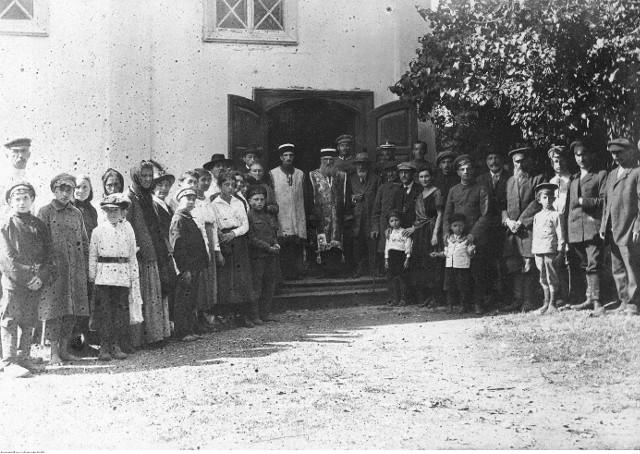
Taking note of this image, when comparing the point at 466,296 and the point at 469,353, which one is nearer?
the point at 469,353

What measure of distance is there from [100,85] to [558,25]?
20.6 ft

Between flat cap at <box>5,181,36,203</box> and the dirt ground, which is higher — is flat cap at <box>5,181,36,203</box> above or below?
above

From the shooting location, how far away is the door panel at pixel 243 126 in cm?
1109

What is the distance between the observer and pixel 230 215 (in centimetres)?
872

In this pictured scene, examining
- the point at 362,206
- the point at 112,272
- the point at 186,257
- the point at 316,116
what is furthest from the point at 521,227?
the point at 316,116

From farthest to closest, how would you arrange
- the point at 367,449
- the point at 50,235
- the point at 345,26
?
the point at 345,26 → the point at 50,235 → the point at 367,449

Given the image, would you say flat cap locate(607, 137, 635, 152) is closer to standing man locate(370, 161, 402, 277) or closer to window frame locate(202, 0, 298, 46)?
standing man locate(370, 161, 402, 277)

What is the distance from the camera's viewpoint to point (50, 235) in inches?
256

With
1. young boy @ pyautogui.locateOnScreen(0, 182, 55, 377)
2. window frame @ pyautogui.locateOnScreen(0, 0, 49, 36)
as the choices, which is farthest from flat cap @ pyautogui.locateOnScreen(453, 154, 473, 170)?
Result: window frame @ pyautogui.locateOnScreen(0, 0, 49, 36)

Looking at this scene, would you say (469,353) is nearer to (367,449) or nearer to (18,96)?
(367,449)

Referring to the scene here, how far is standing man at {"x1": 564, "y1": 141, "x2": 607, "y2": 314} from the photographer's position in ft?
27.3

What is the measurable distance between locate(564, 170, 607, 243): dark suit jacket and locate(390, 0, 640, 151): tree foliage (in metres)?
0.59

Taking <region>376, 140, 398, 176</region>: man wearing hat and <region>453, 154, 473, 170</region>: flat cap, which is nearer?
<region>453, 154, 473, 170</region>: flat cap

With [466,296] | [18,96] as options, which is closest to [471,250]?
[466,296]
